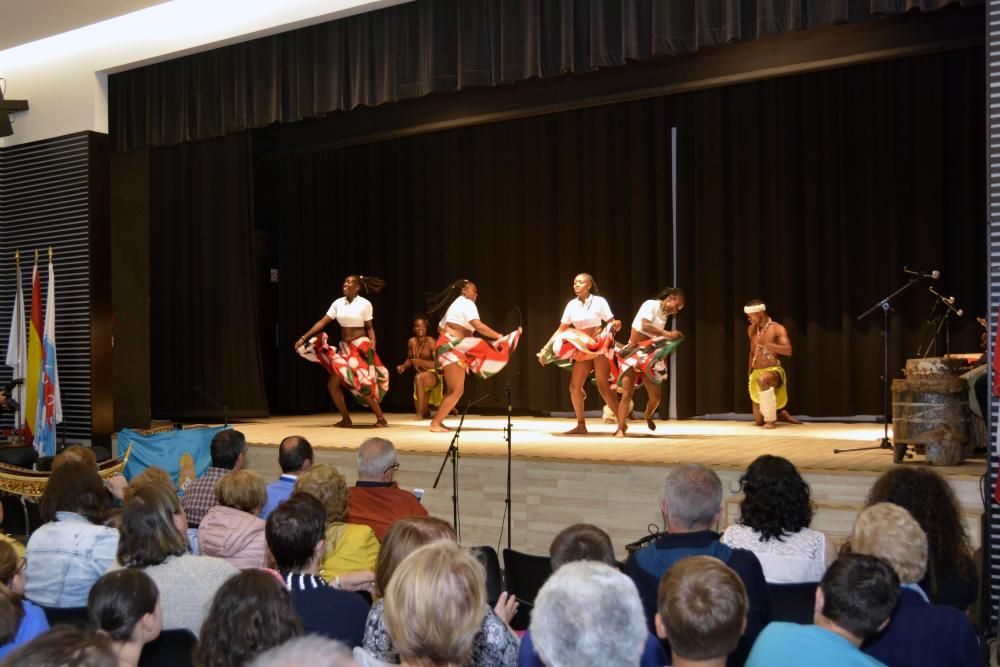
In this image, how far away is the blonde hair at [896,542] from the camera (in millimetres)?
2891

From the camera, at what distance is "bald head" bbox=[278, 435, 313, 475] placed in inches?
199

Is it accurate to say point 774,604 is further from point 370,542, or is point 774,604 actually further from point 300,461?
point 300,461

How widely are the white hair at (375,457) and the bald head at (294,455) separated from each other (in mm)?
629

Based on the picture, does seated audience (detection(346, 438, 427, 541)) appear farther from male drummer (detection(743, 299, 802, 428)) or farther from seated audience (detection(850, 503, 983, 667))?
male drummer (detection(743, 299, 802, 428))

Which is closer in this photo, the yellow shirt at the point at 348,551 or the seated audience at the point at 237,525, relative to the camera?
the yellow shirt at the point at 348,551

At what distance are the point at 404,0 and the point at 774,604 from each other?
6165 mm

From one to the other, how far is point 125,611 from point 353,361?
7.86 m

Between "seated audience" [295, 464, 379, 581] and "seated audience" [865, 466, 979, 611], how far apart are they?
1.93 m

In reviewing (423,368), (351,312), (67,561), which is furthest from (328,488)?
(423,368)

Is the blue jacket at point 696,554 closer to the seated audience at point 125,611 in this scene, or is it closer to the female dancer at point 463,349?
the seated audience at point 125,611

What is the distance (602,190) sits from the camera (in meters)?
12.1

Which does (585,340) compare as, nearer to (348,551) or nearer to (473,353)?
(473,353)

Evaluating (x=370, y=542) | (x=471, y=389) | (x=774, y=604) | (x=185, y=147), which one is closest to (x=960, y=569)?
(x=774, y=604)

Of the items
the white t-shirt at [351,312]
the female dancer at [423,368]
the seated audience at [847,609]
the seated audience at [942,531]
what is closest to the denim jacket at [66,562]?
the seated audience at [847,609]
